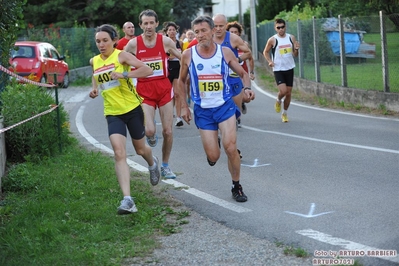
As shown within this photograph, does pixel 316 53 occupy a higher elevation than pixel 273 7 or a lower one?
lower

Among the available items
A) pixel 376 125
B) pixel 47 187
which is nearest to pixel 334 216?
pixel 47 187

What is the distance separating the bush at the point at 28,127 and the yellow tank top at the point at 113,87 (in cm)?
296

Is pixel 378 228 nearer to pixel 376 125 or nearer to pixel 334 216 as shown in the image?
pixel 334 216

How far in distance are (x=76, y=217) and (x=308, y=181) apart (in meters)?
2.79

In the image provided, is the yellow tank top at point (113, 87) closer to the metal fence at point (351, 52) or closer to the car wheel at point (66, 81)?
the metal fence at point (351, 52)

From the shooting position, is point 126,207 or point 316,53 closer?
point 126,207

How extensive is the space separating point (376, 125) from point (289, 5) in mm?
41200

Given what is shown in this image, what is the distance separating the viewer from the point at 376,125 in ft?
47.0

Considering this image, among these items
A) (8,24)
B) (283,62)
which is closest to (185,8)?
(283,62)

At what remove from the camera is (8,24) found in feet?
34.6

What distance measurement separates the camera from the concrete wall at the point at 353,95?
16.4 meters

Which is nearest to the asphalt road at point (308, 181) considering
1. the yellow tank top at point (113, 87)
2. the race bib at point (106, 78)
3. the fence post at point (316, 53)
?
the yellow tank top at point (113, 87)

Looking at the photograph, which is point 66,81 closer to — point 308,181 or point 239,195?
point 308,181

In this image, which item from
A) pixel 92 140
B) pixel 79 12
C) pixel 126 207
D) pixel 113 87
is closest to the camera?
pixel 126 207
